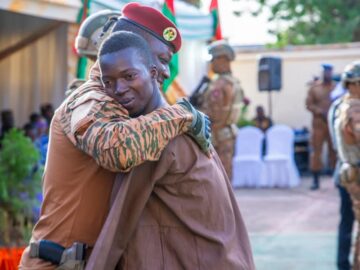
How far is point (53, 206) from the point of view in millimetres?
2830

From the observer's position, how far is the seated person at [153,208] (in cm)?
262

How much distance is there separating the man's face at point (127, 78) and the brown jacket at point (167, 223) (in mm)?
177

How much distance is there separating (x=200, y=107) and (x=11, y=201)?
2.81 m

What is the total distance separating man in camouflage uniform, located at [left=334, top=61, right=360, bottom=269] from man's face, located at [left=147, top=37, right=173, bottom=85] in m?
3.28

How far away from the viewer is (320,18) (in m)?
25.7

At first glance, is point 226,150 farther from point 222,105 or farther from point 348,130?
point 348,130

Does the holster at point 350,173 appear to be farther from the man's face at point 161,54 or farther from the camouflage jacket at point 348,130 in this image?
the man's face at point 161,54

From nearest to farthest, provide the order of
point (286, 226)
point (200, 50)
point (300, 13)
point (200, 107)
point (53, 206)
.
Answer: point (53, 206) → point (200, 107) → point (286, 226) → point (200, 50) → point (300, 13)

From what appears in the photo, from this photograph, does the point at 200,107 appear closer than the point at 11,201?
No

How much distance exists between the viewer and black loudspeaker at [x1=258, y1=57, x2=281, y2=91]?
588 inches

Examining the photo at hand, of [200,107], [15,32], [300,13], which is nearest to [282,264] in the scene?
[200,107]

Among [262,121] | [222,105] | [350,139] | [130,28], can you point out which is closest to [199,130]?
[130,28]

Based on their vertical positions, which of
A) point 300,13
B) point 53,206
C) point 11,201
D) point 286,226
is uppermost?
point 300,13

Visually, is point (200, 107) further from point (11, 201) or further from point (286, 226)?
point (11, 201)
